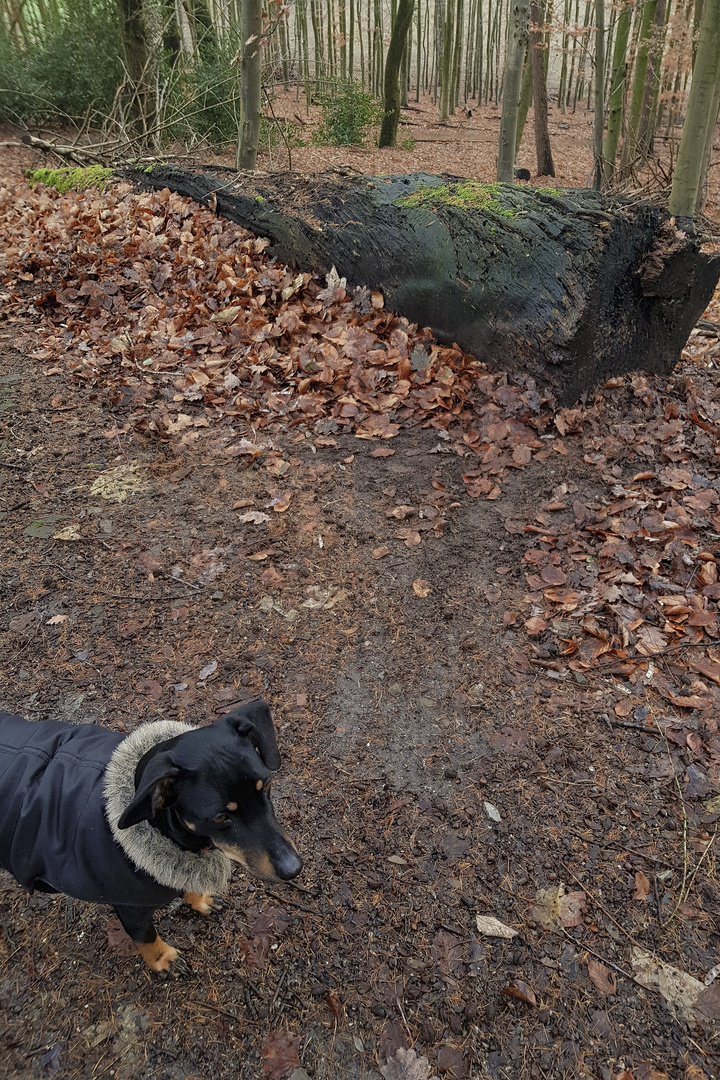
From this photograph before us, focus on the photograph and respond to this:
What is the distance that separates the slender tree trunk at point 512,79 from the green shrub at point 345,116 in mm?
9412

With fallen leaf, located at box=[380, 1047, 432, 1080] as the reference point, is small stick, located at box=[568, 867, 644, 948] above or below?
above

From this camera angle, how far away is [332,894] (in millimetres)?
2484

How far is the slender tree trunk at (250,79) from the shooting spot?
7.82m

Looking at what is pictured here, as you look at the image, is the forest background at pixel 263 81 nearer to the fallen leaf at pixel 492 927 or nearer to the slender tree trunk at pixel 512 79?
the slender tree trunk at pixel 512 79

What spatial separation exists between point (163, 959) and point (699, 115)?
850 cm

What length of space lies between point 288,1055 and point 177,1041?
0.38 meters

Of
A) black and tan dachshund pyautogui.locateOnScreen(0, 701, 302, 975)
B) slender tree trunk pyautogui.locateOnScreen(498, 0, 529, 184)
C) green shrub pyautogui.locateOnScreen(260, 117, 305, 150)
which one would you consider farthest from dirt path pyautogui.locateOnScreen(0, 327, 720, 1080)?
green shrub pyautogui.locateOnScreen(260, 117, 305, 150)

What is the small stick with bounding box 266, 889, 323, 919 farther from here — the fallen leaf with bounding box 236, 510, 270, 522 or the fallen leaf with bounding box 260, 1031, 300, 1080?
the fallen leaf with bounding box 236, 510, 270, 522

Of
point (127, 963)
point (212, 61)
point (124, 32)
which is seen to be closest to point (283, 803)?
point (127, 963)

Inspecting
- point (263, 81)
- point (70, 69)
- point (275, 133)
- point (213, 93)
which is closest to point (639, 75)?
point (263, 81)

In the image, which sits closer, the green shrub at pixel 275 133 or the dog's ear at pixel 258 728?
the dog's ear at pixel 258 728

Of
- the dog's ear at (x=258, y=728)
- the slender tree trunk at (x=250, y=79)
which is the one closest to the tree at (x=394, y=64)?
the slender tree trunk at (x=250, y=79)

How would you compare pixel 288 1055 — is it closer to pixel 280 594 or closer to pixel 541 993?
pixel 541 993

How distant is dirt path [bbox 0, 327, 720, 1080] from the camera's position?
211cm
